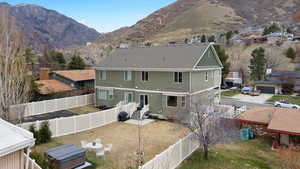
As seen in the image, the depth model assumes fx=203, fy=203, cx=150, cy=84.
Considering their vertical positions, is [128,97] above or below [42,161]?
Result: above

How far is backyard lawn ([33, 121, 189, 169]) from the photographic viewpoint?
428 inches

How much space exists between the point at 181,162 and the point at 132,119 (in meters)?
9.50

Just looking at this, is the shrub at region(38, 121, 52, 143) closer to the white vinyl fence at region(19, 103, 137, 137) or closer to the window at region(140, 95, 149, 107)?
the white vinyl fence at region(19, 103, 137, 137)

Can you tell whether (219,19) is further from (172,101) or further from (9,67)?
(9,67)

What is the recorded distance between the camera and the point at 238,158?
1146 centimetres

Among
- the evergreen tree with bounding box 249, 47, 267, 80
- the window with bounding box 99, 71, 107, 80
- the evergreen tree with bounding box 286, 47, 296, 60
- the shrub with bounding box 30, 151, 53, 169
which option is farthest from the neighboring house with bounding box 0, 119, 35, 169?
the evergreen tree with bounding box 286, 47, 296, 60

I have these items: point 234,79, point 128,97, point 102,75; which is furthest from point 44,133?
point 234,79

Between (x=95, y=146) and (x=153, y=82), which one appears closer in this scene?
(x=95, y=146)

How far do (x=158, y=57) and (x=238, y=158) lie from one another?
43.1ft

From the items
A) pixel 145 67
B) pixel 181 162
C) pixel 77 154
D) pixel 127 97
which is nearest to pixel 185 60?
pixel 145 67

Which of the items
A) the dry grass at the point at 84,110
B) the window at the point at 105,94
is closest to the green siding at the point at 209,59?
the window at the point at 105,94

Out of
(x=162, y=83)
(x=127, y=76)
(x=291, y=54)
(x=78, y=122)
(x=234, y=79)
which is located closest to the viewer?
(x=78, y=122)

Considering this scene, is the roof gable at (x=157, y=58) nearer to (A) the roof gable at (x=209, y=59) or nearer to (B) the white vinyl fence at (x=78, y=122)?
(A) the roof gable at (x=209, y=59)

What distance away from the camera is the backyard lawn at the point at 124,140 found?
1087 cm
